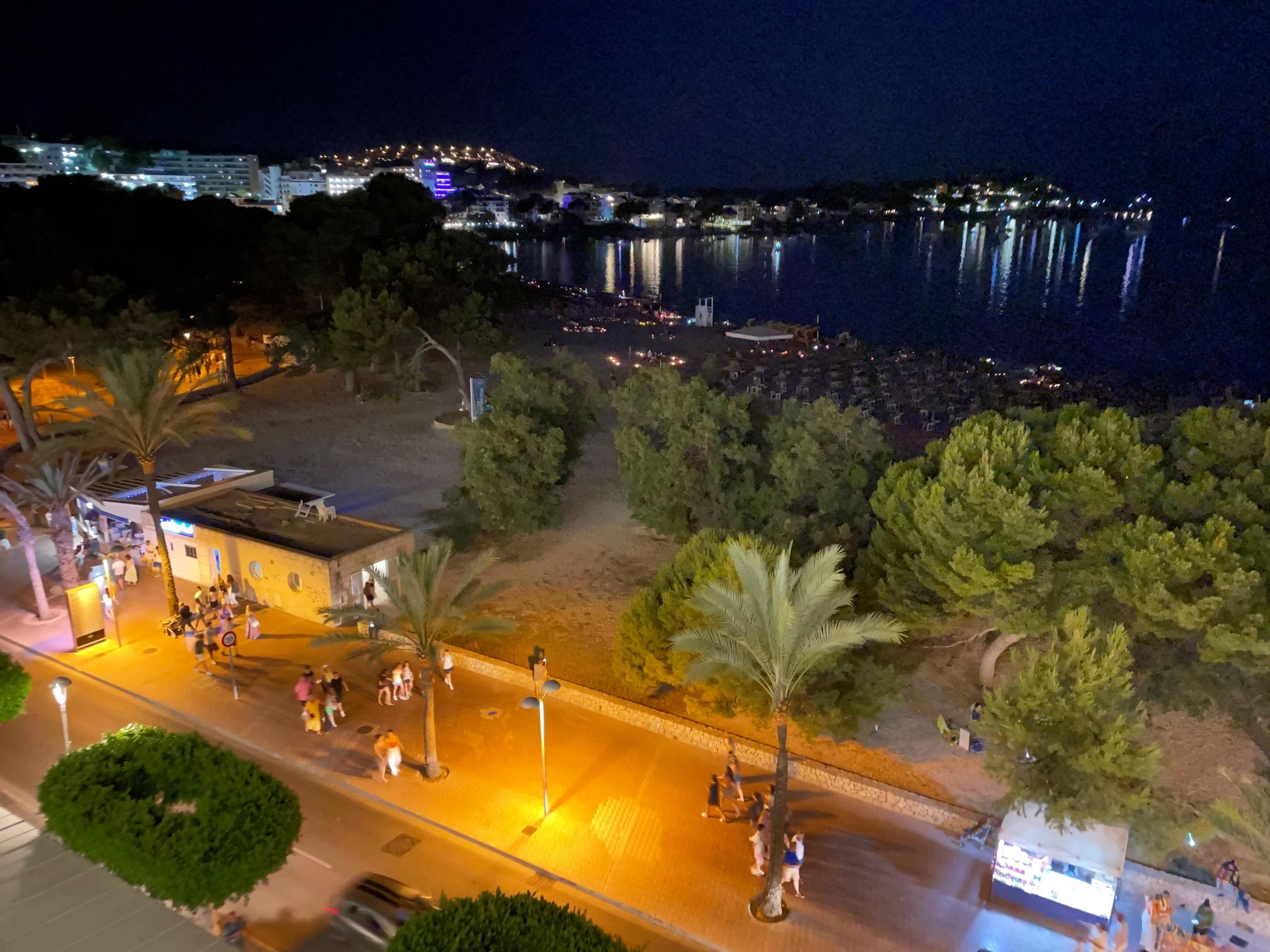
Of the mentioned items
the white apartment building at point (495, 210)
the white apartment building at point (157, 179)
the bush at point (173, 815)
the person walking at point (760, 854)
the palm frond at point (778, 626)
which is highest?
the white apartment building at point (157, 179)

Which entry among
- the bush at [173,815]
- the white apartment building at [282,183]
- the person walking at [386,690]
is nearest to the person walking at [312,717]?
the person walking at [386,690]

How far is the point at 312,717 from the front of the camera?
12.9m

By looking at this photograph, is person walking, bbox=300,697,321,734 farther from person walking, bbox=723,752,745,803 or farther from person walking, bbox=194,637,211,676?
person walking, bbox=723,752,745,803

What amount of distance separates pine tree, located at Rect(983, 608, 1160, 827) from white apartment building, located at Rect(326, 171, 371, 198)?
6696 inches

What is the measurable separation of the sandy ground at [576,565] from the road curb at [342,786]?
3.88 m

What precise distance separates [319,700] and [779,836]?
7609 mm

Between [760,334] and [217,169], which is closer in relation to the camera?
[760,334]

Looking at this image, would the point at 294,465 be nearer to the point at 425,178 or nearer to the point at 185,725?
the point at 185,725

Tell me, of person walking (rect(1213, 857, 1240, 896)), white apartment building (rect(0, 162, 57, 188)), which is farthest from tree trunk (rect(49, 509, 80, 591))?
white apartment building (rect(0, 162, 57, 188))

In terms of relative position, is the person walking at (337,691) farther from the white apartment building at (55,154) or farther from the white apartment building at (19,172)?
the white apartment building at (55,154)

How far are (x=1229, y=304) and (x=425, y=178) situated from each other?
6748 inches

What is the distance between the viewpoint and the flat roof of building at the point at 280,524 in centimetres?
1664

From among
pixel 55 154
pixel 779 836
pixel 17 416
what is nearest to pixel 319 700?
pixel 779 836

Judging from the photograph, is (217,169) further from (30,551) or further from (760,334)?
(30,551)
